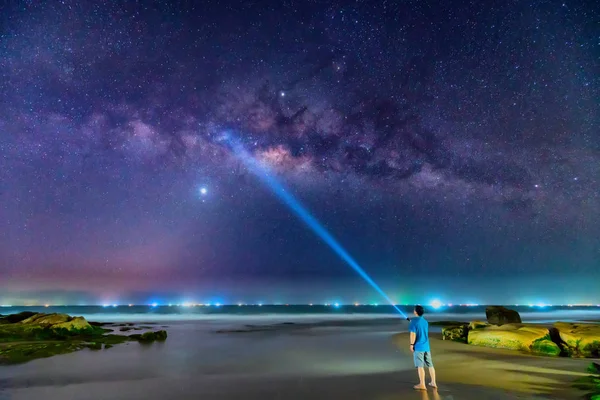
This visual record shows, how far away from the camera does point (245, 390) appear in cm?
1516

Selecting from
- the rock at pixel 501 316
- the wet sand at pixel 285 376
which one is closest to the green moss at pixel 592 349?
the wet sand at pixel 285 376

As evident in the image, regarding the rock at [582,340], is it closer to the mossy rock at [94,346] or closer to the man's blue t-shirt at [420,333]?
the man's blue t-shirt at [420,333]

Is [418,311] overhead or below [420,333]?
overhead

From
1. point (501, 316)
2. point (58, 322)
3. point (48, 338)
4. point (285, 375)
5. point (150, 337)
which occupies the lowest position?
point (285, 375)

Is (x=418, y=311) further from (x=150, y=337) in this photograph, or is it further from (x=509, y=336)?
(x=150, y=337)

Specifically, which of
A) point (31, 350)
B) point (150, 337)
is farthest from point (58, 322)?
point (31, 350)

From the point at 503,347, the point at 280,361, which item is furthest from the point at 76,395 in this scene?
the point at 503,347

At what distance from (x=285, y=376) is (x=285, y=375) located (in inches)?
12.1

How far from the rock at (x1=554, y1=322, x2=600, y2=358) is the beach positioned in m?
2.53

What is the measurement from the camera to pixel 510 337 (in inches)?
1051

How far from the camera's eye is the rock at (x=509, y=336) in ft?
83.7

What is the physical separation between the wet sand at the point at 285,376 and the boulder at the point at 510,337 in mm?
1499

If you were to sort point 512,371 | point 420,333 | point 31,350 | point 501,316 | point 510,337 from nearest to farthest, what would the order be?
point 420,333 → point 512,371 → point 31,350 → point 510,337 → point 501,316

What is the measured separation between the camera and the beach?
14.3m
